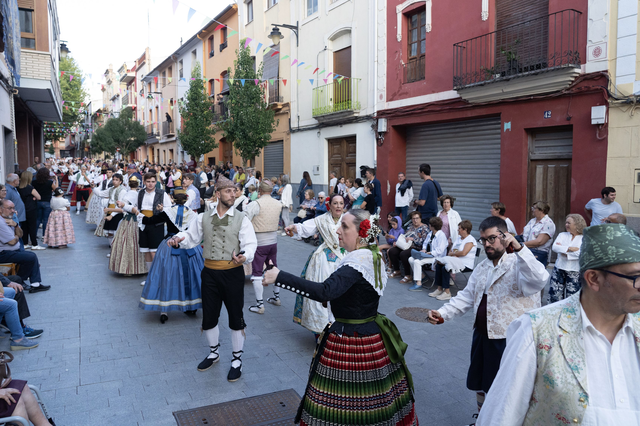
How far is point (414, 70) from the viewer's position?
13859 millimetres

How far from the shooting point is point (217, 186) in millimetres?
5020

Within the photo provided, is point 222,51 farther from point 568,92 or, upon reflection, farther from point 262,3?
point 568,92

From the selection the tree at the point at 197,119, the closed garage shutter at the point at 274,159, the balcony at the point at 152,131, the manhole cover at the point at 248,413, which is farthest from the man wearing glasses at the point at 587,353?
the balcony at the point at 152,131

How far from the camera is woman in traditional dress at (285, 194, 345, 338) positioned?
17.7ft

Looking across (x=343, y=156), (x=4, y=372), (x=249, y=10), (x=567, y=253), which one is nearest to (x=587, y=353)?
(x=4, y=372)

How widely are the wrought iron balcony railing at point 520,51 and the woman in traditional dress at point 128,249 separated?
7.99 metres

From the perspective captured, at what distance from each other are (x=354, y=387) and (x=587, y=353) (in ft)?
5.23

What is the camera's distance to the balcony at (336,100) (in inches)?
626

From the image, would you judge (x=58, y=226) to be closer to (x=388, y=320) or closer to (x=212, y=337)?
(x=212, y=337)

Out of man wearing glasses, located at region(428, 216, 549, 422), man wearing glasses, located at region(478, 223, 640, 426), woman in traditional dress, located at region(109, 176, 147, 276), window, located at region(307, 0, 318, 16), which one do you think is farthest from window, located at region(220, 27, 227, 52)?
man wearing glasses, located at region(478, 223, 640, 426)

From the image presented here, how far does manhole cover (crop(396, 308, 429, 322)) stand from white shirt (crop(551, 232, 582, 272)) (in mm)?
1865

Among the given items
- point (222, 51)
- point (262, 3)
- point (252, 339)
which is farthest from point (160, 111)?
point (252, 339)

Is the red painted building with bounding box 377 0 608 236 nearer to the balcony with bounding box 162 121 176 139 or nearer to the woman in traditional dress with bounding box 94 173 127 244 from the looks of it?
the woman in traditional dress with bounding box 94 173 127 244

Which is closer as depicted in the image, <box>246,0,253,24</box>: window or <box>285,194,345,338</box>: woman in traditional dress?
<box>285,194,345,338</box>: woman in traditional dress
